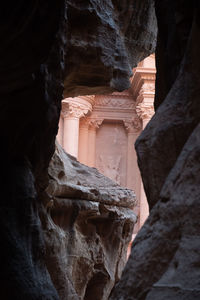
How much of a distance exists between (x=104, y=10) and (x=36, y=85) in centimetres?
218

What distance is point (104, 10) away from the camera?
719 cm

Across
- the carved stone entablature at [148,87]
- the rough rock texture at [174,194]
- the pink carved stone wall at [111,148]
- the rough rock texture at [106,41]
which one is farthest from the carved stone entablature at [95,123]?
the rough rock texture at [174,194]

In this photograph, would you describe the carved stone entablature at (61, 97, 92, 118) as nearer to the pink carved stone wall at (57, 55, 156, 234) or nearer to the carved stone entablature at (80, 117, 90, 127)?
the pink carved stone wall at (57, 55, 156, 234)

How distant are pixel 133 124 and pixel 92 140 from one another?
1.61 m

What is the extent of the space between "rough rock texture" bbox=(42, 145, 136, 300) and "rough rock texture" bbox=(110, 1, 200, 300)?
4606mm

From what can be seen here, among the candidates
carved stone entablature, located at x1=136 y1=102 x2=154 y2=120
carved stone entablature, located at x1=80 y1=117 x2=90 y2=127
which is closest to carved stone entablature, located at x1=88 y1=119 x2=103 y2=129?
carved stone entablature, located at x1=80 y1=117 x2=90 y2=127

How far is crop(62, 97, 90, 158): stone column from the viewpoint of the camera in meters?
16.9

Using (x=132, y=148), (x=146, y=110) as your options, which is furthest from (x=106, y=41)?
(x=132, y=148)

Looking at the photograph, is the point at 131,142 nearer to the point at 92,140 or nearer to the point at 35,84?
the point at 92,140

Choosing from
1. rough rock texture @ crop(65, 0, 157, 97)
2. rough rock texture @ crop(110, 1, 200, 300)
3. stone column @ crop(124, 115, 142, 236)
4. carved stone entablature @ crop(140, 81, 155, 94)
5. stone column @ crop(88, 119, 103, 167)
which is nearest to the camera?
rough rock texture @ crop(110, 1, 200, 300)

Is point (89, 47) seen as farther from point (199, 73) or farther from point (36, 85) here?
point (199, 73)

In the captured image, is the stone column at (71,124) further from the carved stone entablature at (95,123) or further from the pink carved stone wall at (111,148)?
the pink carved stone wall at (111,148)

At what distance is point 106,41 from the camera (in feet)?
23.9

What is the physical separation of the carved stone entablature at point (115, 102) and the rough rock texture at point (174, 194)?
14985 millimetres
